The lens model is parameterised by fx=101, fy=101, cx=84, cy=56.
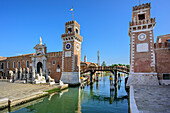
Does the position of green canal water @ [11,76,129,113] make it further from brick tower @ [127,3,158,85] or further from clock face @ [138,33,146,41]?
clock face @ [138,33,146,41]

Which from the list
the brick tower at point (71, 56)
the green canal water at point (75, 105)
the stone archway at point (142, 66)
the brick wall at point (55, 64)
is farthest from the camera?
the brick wall at point (55, 64)

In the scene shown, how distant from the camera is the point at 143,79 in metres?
15.6

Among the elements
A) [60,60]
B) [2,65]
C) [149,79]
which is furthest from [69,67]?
[2,65]

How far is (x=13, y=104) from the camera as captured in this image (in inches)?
356

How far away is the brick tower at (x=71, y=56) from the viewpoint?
2214cm

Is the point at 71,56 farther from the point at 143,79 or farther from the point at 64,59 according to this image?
the point at 143,79

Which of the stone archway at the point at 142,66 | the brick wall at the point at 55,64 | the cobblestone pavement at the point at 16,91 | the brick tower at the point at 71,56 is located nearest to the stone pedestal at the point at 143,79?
the stone archway at the point at 142,66

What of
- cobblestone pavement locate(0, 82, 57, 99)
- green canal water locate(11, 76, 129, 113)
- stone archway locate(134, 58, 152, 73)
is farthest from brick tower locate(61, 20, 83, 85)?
stone archway locate(134, 58, 152, 73)

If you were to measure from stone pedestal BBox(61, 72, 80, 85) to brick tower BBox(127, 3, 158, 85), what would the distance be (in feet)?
35.0

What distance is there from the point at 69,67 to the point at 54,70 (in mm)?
4599

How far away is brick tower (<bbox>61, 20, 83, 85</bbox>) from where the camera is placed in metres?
22.1

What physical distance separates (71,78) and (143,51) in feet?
47.9

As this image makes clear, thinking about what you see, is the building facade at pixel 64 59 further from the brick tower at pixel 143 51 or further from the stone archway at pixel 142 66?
the stone archway at pixel 142 66

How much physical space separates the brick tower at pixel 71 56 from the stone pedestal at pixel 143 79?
11.0 m
